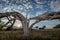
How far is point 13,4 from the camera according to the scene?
3846 mm

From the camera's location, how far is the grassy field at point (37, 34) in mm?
3725

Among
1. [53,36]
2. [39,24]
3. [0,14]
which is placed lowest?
[53,36]

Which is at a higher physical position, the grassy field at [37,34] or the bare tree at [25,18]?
the bare tree at [25,18]

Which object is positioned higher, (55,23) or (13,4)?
(13,4)

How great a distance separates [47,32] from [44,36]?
0.10 metres

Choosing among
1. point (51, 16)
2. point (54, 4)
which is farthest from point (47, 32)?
point (54, 4)

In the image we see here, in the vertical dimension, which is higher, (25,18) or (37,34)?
(25,18)

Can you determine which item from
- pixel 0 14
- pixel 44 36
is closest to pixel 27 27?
pixel 44 36

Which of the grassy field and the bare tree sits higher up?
the bare tree

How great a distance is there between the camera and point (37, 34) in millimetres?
3760

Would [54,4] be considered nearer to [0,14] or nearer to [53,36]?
[53,36]

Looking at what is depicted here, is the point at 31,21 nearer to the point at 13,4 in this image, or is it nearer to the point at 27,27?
the point at 27,27

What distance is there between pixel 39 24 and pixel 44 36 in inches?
10.7

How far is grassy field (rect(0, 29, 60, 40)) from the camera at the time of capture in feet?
12.2
